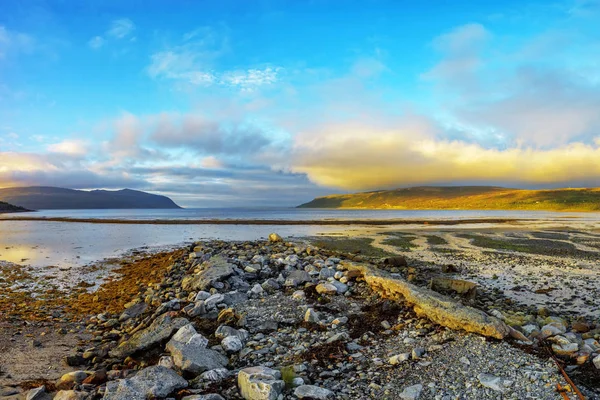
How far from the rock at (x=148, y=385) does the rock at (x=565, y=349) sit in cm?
686

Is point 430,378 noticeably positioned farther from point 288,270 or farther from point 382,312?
point 288,270

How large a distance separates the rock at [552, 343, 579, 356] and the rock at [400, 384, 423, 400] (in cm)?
327

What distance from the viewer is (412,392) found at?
5273 mm

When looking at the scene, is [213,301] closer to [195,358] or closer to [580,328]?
[195,358]

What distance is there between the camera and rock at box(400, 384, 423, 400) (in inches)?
205

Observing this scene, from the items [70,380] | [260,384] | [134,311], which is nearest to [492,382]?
[260,384]

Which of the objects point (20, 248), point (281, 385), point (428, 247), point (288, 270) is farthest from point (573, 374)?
point (20, 248)

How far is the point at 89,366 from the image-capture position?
8.12 metres

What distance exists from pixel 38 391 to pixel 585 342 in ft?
34.9

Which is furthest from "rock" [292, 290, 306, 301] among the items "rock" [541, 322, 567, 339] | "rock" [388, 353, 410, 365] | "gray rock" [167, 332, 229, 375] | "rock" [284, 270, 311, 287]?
"rock" [541, 322, 567, 339]

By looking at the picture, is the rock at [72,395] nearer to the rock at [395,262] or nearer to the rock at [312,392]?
the rock at [312,392]

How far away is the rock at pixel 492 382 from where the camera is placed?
17.3ft

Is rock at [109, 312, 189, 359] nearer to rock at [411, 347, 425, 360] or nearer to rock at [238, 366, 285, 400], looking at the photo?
rock at [238, 366, 285, 400]

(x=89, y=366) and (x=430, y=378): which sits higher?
(x=430, y=378)
